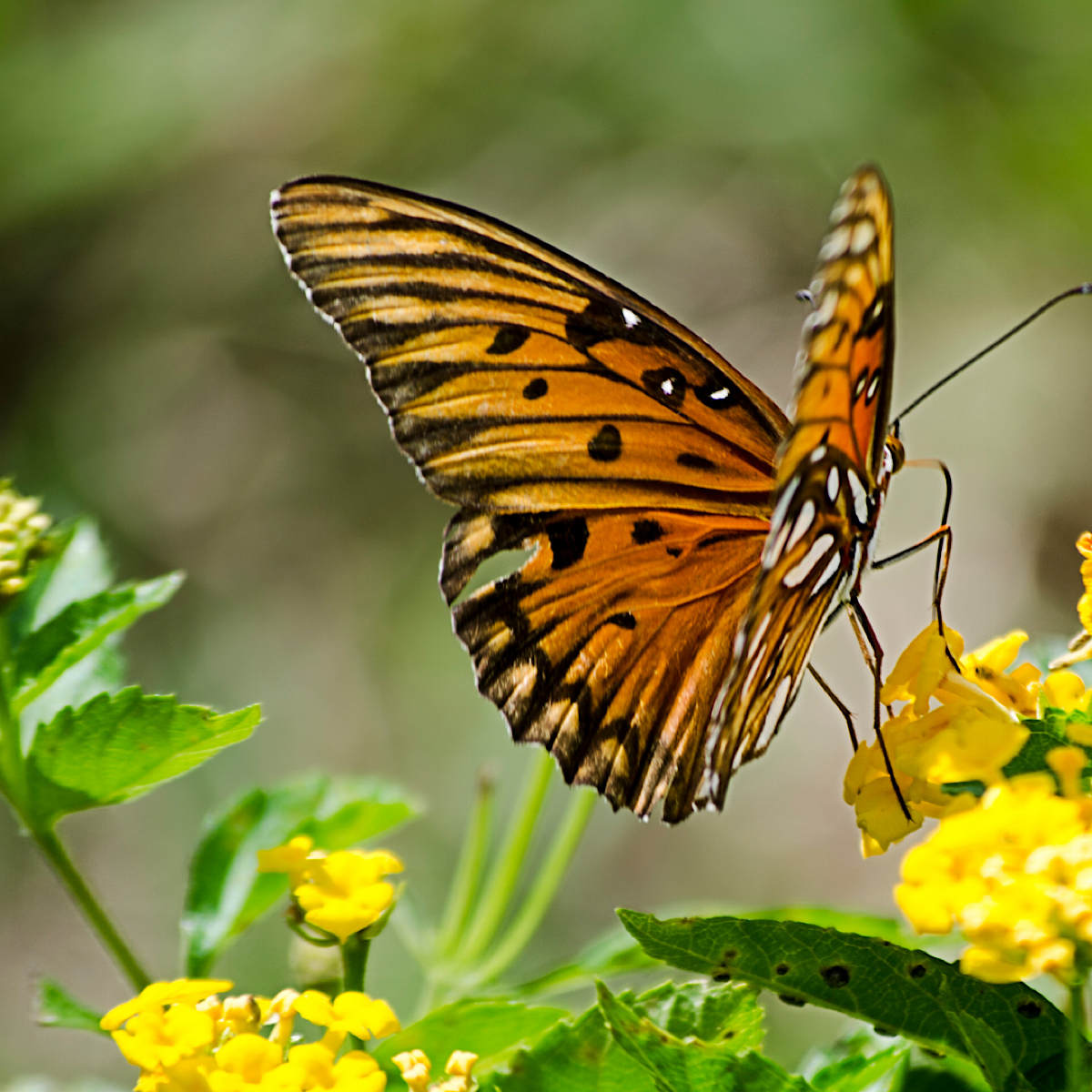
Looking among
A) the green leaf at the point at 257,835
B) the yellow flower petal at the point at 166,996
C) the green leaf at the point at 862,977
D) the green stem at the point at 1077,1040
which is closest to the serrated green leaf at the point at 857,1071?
the green leaf at the point at 862,977

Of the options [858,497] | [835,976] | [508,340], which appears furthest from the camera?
[508,340]

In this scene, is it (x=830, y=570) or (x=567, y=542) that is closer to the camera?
(x=830, y=570)

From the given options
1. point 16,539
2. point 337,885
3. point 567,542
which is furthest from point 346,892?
point 567,542

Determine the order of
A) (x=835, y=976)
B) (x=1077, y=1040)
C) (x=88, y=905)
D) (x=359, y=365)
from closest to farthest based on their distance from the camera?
(x=1077, y=1040) → (x=835, y=976) → (x=88, y=905) → (x=359, y=365)

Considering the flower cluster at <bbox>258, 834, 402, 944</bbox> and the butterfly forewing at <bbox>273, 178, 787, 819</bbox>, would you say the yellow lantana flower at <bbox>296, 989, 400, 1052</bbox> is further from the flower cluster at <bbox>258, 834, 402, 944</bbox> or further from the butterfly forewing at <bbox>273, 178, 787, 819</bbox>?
the butterfly forewing at <bbox>273, 178, 787, 819</bbox>

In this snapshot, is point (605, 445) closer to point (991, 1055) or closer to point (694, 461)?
point (694, 461)

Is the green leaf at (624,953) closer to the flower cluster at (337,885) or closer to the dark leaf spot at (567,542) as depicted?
the flower cluster at (337,885)

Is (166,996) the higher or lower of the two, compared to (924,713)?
lower

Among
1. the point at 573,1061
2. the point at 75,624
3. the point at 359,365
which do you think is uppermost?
the point at 359,365

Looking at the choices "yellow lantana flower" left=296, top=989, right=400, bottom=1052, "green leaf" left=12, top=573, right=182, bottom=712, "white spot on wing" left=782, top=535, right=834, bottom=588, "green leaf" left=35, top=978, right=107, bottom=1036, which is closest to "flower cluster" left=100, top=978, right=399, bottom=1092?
"yellow lantana flower" left=296, top=989, right=400, bottom=1052
